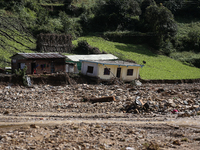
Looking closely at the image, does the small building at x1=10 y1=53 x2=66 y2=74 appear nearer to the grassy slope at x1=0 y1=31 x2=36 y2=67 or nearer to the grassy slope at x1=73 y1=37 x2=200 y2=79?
the grassy slope at x1=0 y1=31 x2=36 y2=67

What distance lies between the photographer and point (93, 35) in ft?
173

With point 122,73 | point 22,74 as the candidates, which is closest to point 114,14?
point 122,73

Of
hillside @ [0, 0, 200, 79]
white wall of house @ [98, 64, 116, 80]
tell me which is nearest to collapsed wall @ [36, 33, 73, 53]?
hillside @ [0, 0, 200, 79]

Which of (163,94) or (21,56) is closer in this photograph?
(163,94)

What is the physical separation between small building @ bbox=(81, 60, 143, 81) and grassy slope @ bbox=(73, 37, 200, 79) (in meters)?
2.93

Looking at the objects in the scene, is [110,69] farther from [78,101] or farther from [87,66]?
[78,101]

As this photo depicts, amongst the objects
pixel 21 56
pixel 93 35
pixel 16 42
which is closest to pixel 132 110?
pixel 21 56

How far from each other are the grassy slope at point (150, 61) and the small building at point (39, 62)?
12.6 m

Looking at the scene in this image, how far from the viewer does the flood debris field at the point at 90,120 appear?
12.1 metres

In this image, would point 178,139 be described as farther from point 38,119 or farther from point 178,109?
point 38,119

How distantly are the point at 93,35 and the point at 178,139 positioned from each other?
4187 centimetres

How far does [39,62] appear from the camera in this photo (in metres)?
28.8

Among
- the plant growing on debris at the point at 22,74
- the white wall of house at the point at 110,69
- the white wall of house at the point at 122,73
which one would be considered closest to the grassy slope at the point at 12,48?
the plant growing on debris at the point at 22,74

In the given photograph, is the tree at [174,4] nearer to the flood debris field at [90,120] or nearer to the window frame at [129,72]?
the window frame at [129,72]
